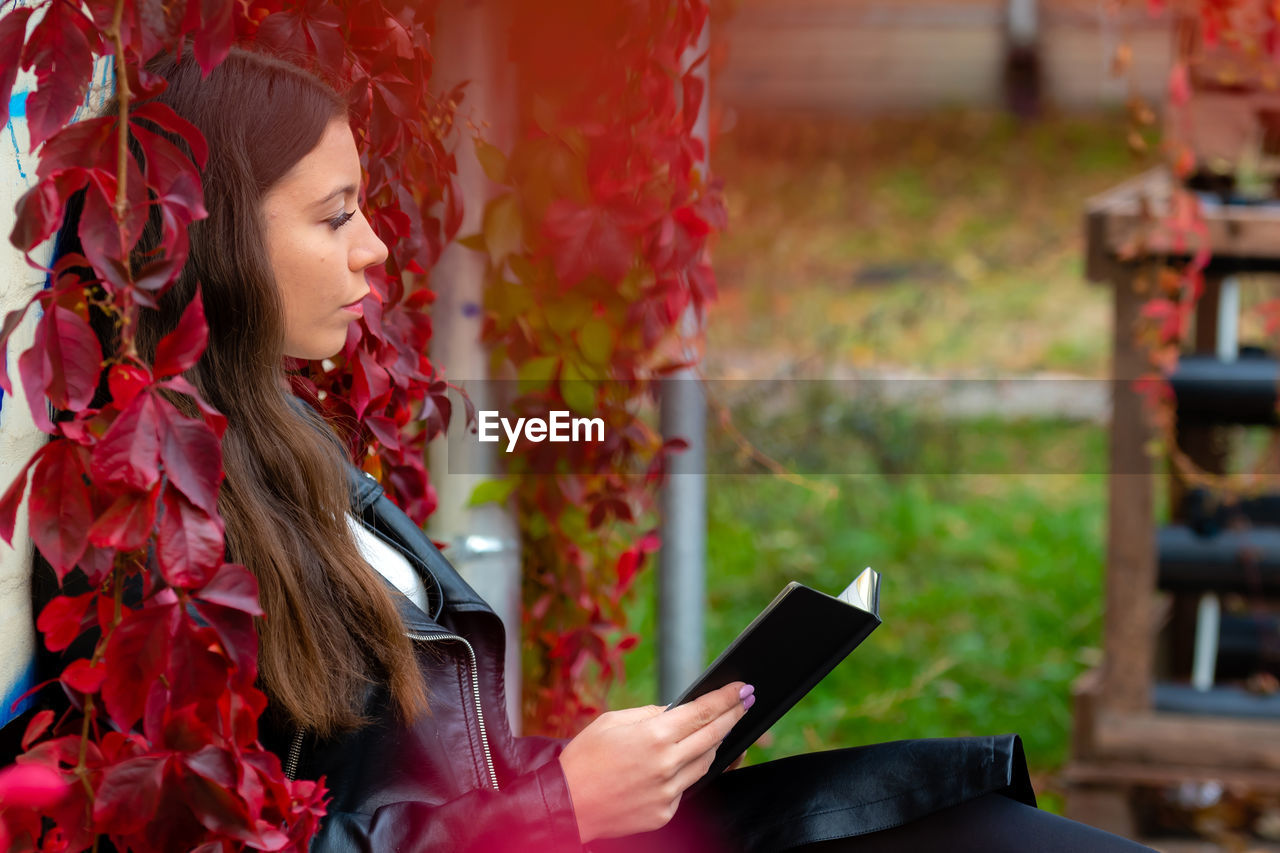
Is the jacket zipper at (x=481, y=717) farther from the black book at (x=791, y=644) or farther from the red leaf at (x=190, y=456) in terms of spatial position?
the red leaf at (x=190, y=456)

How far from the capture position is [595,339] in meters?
1.69

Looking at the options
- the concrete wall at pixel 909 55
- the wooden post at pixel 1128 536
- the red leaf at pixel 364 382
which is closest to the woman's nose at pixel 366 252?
the red leaf at pixel 364 382

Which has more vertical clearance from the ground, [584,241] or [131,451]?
[584,241]

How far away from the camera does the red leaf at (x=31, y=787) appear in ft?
2.20

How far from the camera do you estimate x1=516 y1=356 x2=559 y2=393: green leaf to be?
1.68 metres

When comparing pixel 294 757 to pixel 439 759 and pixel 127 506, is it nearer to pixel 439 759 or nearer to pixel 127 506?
pixel 439 759

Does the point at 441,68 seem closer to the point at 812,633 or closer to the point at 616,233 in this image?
the point at 616,233

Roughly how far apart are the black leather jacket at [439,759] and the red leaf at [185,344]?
39 cm

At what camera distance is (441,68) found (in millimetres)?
1577

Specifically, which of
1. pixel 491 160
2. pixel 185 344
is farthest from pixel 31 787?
pixel 491 160

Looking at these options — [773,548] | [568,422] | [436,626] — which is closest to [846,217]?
[773,548]

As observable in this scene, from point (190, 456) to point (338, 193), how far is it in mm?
387

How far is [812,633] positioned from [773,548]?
2.76 meters

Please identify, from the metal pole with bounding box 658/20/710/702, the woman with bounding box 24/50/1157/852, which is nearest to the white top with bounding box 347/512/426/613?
the woman with bounding box 24/50/1157/852
